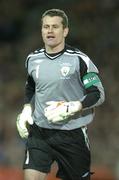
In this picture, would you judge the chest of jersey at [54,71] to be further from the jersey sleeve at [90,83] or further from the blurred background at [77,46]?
the blurred background at [77,46]

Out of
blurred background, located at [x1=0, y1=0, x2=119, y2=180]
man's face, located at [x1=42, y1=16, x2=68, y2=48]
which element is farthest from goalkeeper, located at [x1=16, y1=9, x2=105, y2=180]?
blurred background, located at [x1=0, y1=0, x2=119, y2=180]

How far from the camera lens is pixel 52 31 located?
6.51 meters

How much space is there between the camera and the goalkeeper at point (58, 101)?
21.3 ft

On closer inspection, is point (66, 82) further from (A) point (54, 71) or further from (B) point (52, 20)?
(B) point (52, 20)

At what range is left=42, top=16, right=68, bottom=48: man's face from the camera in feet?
21.4

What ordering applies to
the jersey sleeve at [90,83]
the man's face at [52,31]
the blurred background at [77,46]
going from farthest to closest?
1. the blurred background at [77,46]
2. the man's face at [52,31]
3. the jersey sleeve at [90,83]

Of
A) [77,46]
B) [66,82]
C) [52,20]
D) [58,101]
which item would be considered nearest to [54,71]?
[66,82]

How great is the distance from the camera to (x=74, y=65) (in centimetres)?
651

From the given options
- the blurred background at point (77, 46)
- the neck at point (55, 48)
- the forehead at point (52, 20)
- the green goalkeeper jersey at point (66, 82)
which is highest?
the forehead at point (52, 20)

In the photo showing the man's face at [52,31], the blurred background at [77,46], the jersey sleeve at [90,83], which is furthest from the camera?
the blurred background at [77,46]

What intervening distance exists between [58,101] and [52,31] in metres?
0.60

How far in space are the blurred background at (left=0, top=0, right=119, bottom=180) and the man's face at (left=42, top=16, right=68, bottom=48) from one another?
4.43 meters

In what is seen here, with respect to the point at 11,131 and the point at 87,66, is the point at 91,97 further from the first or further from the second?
the point at 11,131

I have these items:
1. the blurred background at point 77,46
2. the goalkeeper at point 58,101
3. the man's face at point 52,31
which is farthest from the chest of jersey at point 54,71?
the blurred background at point 77,46
